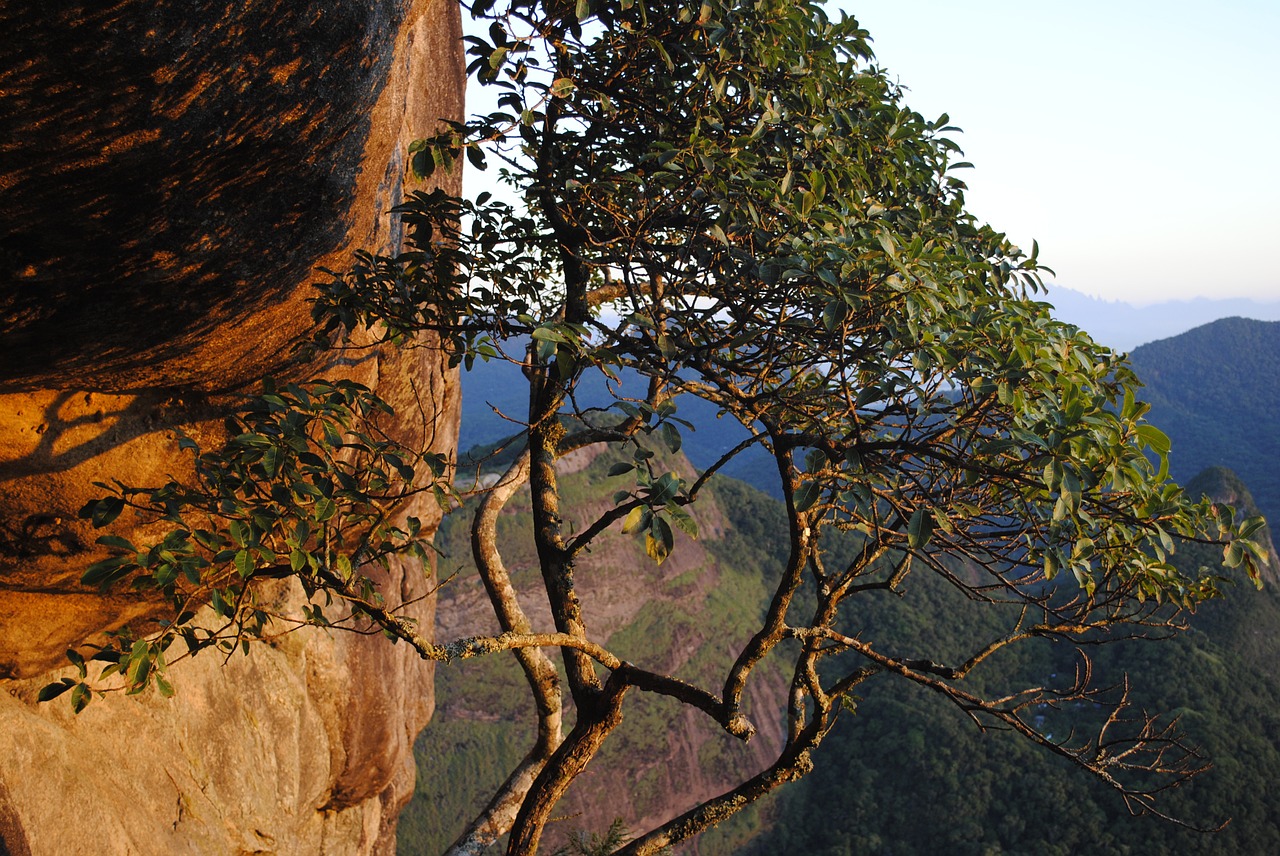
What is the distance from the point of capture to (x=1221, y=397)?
82625 mm

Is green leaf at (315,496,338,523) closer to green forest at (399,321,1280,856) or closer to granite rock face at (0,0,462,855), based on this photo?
granite rock face at (0,0,462,855)

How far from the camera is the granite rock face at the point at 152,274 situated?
9.22ft

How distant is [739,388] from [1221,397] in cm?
9705

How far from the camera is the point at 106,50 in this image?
2629 mm

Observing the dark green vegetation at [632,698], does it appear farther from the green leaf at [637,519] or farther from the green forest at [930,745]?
the green leaf at [637,519]

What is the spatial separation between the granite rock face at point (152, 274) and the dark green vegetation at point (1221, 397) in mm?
77946

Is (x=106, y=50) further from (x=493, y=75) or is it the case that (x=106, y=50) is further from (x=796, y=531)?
(x=796, y=531)

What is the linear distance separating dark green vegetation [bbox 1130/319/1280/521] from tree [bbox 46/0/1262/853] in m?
77.0

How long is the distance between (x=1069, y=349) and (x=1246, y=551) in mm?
1006

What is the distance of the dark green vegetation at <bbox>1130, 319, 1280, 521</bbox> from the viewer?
72750mm

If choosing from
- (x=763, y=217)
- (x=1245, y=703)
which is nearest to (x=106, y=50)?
(x=763, y=217)

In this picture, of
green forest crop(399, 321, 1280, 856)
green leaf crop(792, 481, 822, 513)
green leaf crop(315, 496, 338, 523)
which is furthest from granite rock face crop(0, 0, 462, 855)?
green forest crop(399, 321, 1280, 856)

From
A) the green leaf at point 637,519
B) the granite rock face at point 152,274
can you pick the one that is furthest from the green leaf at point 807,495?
the granite rock face at point 152,274

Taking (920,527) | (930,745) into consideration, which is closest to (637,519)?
(920,527)
